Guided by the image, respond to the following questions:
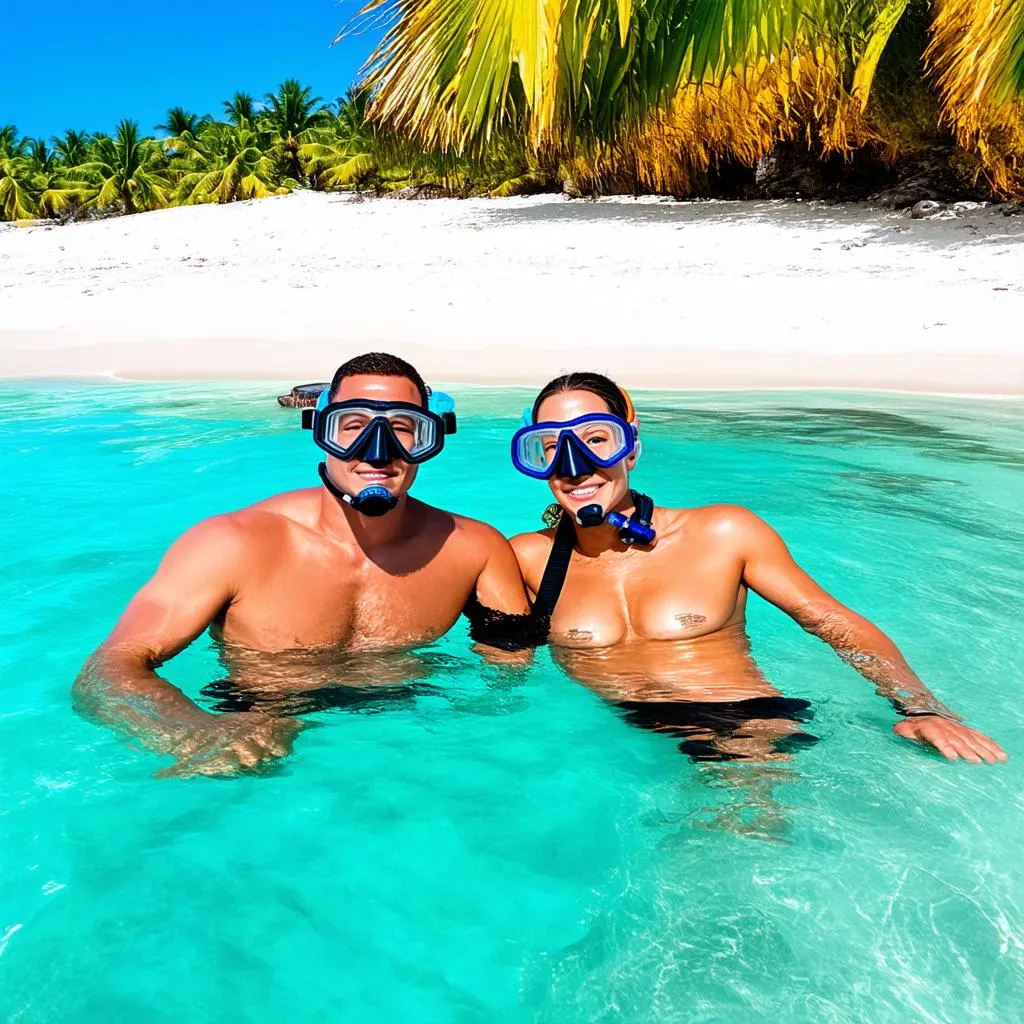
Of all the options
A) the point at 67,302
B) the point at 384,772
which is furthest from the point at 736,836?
the point at 67,302

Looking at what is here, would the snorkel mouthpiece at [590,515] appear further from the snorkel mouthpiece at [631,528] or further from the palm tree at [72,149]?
the palm tree at [72,149]

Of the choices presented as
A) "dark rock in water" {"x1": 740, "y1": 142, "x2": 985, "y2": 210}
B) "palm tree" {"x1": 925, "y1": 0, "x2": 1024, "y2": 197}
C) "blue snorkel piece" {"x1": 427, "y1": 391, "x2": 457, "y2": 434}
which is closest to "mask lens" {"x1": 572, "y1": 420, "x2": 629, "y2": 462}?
"blue snorkel piece" {"x1": 427, "y1": 391, "x2": 457, "y2": 434}

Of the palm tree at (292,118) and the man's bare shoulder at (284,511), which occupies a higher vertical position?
the palm tree at (292,118)

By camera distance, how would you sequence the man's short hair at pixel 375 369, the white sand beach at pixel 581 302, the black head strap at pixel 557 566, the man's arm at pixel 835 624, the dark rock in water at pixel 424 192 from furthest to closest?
the dark rock in water at pixel 424 192 < the white sand beach at pixel 581 302 < the black head strap at pixel 557 566 < the man's short hair at pixel 375 369 < the man's arm at pixel 835 624

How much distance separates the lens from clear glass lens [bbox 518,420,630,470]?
9.66 ft

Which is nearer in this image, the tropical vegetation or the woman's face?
the woman's face

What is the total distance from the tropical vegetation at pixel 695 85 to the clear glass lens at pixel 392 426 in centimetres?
862

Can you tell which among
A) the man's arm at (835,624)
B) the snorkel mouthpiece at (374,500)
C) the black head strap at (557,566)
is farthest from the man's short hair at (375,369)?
the man's arm at (835,624)

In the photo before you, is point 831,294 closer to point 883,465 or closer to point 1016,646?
point 883,465

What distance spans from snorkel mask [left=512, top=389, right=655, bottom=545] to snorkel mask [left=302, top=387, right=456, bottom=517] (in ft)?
0.96

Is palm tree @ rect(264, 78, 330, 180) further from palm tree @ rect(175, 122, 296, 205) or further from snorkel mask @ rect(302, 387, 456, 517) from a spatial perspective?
snorkel mask @ rect(302, 387, 456, 517)

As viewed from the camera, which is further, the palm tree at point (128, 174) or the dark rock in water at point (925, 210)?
the palm tree at point (128, 174)

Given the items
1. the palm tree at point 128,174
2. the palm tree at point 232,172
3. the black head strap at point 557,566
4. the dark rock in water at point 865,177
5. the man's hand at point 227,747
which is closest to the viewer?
the man's hand at point 227,747

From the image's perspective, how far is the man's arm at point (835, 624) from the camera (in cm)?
278
